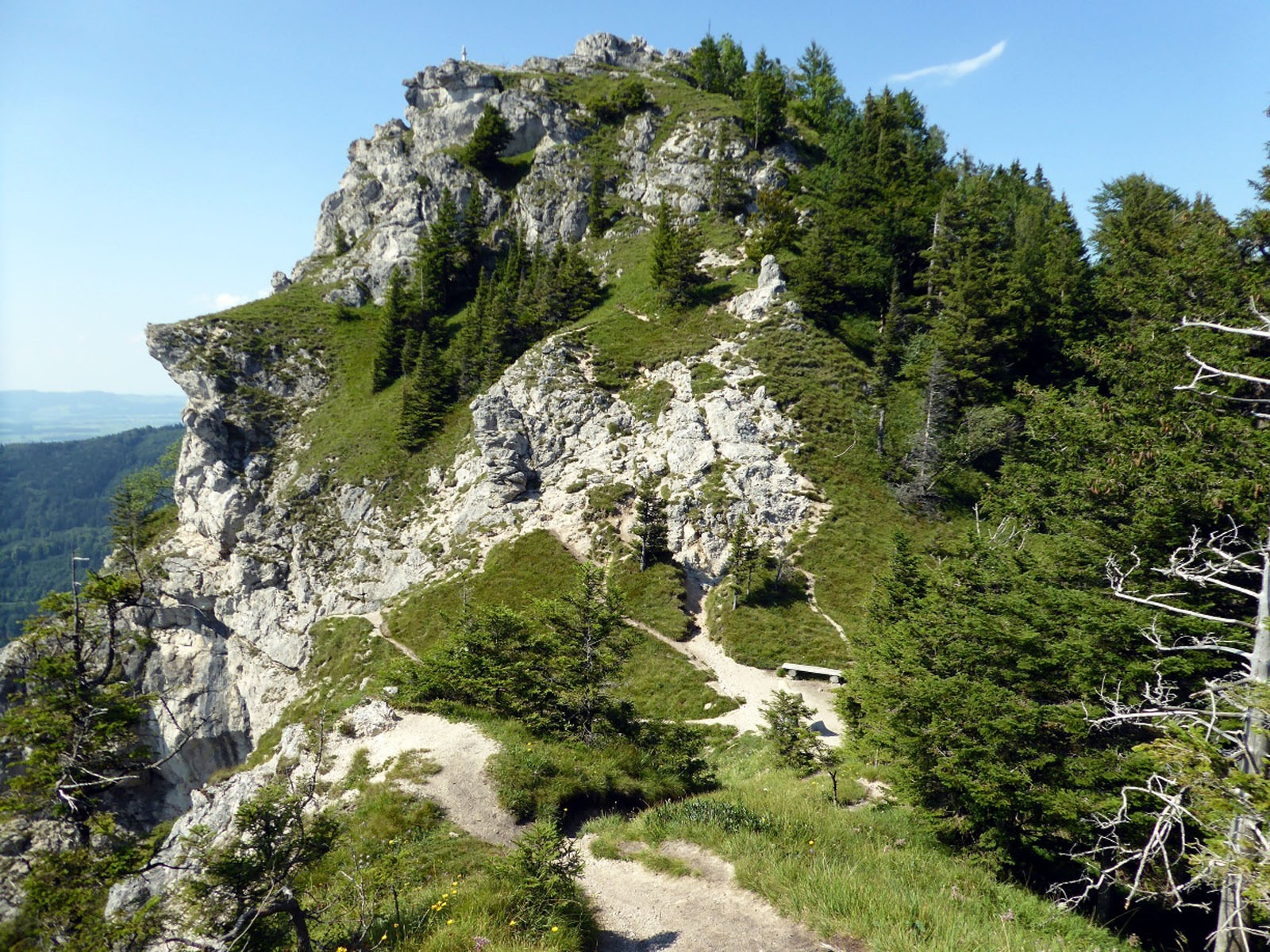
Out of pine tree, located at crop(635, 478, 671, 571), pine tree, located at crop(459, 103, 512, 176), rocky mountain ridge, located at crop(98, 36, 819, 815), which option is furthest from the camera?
pine tree, located at crop(459, 103, 512, 176)

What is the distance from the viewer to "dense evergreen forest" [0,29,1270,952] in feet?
31.0

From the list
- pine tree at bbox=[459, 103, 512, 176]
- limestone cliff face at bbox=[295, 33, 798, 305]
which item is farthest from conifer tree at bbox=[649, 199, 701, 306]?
pine tree at bbox=[459, 103, 512, 176]

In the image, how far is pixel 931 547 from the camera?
124 feet

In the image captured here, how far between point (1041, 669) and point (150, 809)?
2818 inches

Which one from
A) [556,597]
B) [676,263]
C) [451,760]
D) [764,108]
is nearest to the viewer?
[451,760]

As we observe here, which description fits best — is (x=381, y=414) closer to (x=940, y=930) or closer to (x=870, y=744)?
(x=870, y=744)

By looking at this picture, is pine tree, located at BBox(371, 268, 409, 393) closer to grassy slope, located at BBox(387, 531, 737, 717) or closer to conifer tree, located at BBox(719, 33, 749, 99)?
grassy slope, located at BBox(387, 531, 737, 717)

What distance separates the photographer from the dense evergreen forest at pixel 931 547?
9.46 m

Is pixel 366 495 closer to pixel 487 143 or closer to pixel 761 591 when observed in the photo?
pixel 761 591

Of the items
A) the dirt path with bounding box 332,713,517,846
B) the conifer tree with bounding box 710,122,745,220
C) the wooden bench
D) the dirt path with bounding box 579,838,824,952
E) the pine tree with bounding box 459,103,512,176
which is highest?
the pine tree with bounding box 459,103,512,176

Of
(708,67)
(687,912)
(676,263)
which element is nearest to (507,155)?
(708,67)

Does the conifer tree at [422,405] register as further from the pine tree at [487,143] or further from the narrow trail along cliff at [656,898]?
the narrow trail along cliff at [656,898]

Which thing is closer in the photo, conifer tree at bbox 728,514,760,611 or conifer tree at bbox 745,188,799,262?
conifer tree at bbox 728,514,760,611

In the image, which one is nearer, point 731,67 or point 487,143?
point 487,143
